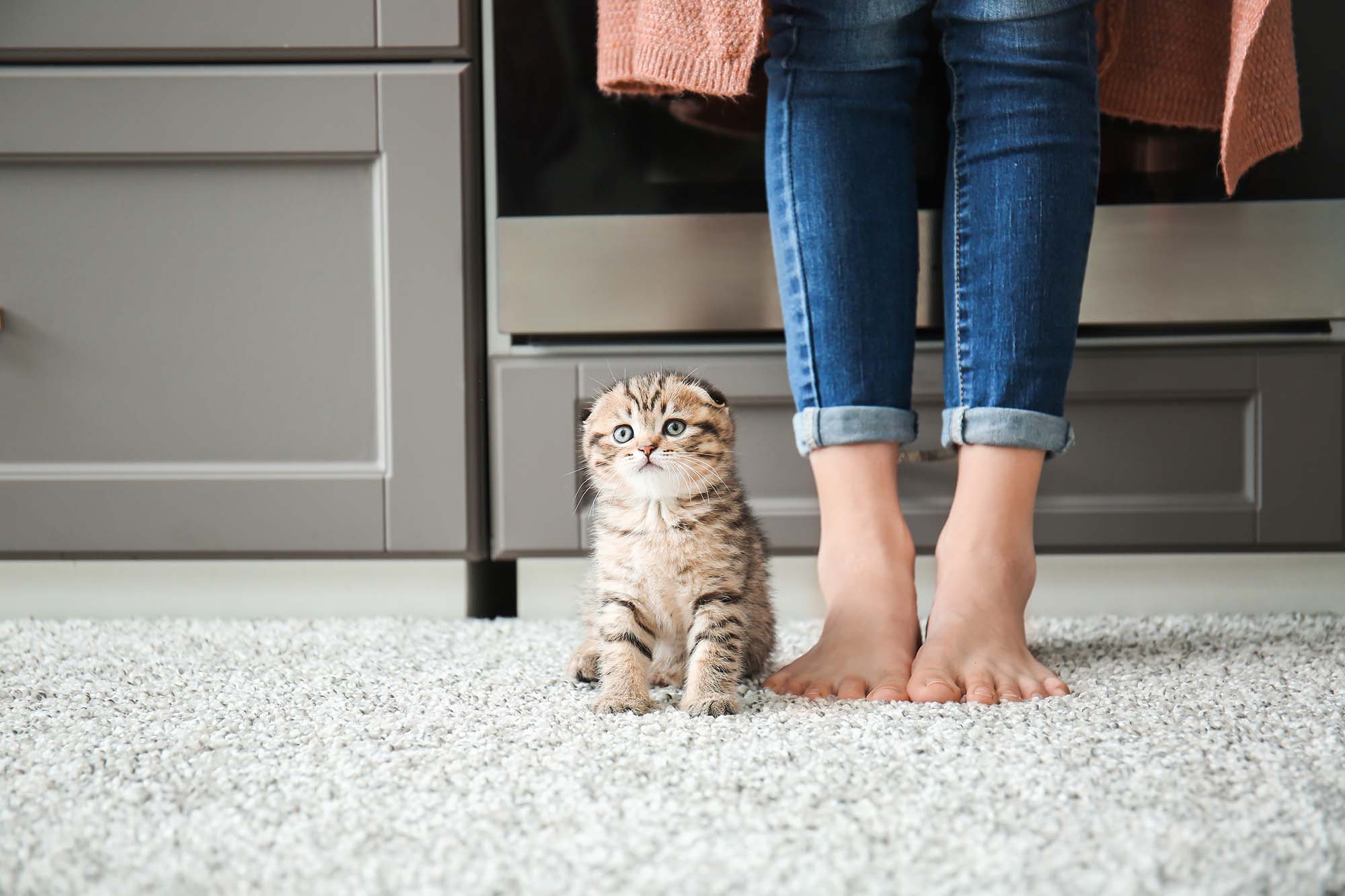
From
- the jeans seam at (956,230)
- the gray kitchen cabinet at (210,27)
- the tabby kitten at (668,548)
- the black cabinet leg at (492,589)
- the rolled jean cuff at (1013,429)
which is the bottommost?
the black cabinet leg at (492,589)

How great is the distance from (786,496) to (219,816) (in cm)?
79

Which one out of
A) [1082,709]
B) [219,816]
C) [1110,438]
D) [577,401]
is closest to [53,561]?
[577,401]

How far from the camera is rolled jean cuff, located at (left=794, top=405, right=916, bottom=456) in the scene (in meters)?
0.91

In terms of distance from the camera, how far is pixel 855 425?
2.99 feet

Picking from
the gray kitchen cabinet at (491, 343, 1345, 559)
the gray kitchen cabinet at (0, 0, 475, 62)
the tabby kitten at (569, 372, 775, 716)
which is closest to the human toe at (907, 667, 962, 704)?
the tabby kitten at (569, 372, 775, 716)

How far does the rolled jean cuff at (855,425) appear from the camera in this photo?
2.99 ft

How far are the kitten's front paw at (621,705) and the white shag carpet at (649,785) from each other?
2 cm

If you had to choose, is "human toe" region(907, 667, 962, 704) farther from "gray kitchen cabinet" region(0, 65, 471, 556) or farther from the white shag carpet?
"gray kitchen cabinet" region(0, 65, 471, 556)

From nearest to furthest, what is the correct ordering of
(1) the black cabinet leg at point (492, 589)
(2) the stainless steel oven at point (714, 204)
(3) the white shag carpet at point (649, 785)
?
(3) the white shag carpet at point (649, 785)
(2) the stainless steel oven at point (714, 204)
(1) the black cabinet leg at point (492, 589)

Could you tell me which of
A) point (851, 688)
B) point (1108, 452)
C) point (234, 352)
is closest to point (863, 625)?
point (851, 688)

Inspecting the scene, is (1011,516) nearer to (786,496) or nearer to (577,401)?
(786,496)

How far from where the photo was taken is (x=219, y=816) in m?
0.55

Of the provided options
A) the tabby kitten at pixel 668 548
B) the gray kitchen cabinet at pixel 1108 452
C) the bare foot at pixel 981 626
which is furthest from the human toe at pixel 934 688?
the gray kitchen cabinet at pixel 1108 452

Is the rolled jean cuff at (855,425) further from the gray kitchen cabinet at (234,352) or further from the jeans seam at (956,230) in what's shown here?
the gray kitchen cabinet at (234,352)
